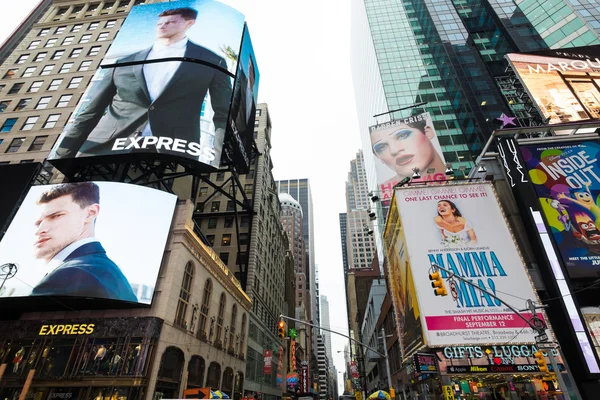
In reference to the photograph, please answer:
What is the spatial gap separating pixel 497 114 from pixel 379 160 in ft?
142

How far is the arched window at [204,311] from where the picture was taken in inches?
1218

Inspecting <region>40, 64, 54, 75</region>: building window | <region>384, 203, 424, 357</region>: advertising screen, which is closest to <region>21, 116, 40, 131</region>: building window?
<region>40, 64, 54, 75</region>: building window

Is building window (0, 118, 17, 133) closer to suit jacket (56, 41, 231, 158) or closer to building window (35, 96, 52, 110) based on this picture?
building window (35, 96, 52, 110)

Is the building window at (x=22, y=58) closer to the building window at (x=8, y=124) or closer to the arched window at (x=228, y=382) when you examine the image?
the building window at (x=8, y=124)

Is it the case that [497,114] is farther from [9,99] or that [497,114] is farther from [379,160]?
[9,99]

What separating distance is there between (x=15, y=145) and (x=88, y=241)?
26083 millimetres

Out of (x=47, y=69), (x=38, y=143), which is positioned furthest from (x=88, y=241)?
(x=47, y=69)

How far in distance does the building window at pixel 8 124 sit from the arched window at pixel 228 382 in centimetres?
4150

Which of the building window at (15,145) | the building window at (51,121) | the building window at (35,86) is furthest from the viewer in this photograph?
the building window at (35,86)

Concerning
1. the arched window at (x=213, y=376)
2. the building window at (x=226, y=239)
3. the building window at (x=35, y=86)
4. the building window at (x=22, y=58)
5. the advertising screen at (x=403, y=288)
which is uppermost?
the building window at (x=22, y=58)

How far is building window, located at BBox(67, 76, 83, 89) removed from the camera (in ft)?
152

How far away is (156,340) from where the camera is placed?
2366 cm

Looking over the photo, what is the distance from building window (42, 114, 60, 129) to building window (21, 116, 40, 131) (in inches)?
65.3

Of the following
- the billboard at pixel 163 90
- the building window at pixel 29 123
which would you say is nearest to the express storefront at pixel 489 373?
the billboard at pixel 163 90
